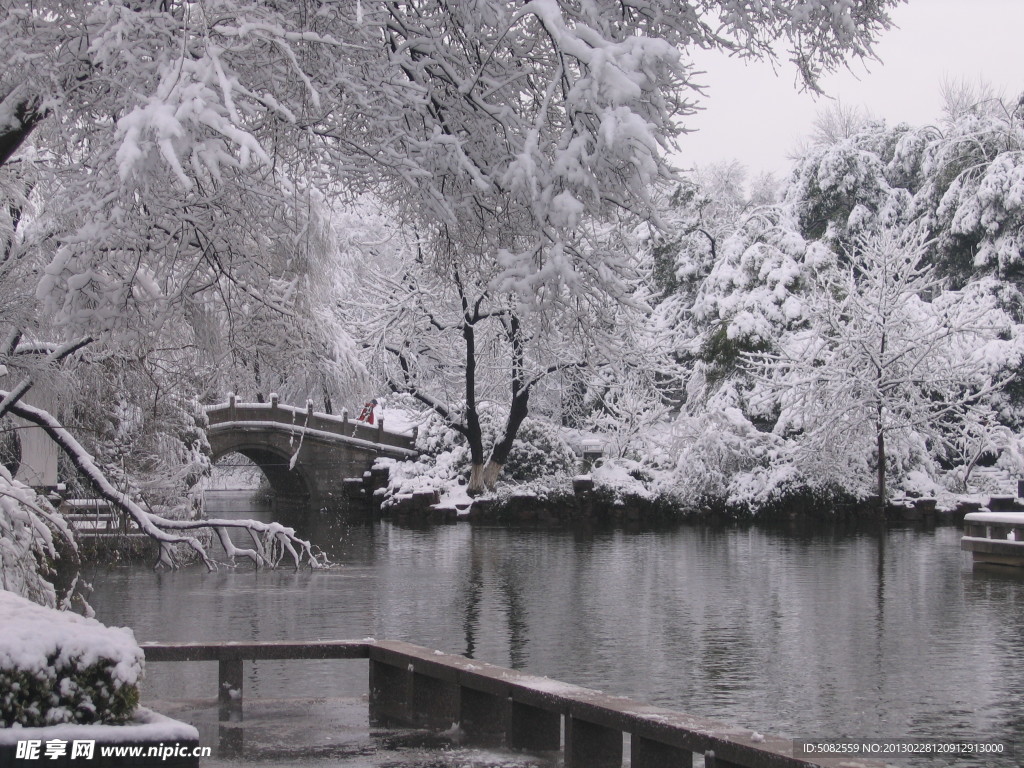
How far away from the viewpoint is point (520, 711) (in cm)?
738

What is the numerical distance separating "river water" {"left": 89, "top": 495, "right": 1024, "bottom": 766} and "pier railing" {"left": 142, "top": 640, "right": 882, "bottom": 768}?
515 millimetres

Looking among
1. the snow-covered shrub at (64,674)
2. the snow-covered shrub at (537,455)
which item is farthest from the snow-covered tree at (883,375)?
the snow-covered shrub at (64,674)

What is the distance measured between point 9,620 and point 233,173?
236cm

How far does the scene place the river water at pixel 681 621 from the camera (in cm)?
1048

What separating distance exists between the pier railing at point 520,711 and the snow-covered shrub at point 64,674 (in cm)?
294

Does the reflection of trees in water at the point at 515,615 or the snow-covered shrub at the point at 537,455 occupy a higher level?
the snow-covered shrub at the point at 537,455

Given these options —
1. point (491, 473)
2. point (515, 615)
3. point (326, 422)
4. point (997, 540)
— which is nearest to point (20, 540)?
point (515, 615)

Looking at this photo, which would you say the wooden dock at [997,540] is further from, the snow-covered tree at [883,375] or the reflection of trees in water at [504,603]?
the snow-covered tree at [883,375]

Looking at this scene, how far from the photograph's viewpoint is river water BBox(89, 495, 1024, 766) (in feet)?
34.4

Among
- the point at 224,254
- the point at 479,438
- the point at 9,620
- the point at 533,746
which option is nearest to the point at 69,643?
the point at 9,620

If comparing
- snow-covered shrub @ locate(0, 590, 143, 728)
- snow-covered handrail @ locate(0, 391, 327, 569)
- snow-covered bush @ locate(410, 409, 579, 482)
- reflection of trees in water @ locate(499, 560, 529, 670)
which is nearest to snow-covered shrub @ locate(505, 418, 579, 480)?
snow-covered bush @ locate(410, 409, 579, 482)

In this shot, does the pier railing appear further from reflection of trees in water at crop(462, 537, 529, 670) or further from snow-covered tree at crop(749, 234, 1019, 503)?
snow-covered tree at crop(749, 234, 1019, 503)

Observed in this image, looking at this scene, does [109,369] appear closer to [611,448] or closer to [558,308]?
[558,308]

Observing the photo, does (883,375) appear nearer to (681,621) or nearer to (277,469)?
(681,621)
